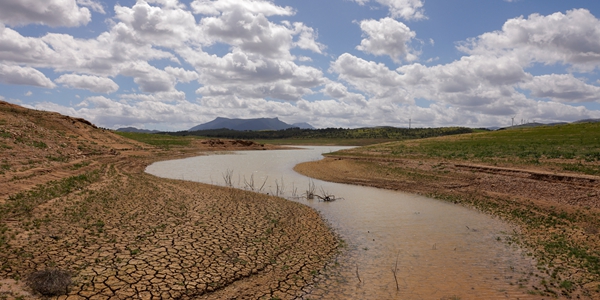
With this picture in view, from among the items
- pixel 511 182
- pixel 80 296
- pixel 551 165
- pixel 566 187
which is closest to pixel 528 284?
pixel 80 296

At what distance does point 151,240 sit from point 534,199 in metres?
23.4

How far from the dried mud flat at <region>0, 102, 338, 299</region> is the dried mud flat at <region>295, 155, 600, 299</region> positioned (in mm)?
7955

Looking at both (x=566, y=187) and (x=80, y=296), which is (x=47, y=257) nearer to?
(x=80, y=296)

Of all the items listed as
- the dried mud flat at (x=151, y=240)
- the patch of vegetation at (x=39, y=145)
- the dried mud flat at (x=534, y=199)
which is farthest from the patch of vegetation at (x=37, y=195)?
the dried mud flat at (x=534, y=199)

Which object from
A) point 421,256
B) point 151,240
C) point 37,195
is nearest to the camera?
point 151,240

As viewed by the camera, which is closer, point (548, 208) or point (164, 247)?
point (164, 247)

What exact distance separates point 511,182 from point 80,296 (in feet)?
92.8

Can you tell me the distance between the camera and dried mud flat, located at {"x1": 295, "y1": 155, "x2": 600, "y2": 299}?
1066 cm

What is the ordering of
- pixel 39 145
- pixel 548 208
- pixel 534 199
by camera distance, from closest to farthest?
1. pixel 548 208
2. pixel 534 199
3. pixel 39 145

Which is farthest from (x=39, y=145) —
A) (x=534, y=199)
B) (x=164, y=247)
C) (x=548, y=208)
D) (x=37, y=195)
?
(x=534, y=199)

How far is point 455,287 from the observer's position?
32.7ft

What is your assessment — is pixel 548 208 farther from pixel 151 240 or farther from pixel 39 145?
pixel 39 145

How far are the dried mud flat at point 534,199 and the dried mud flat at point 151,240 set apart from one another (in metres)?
7.96

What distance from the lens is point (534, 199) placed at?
2159 centimetres
